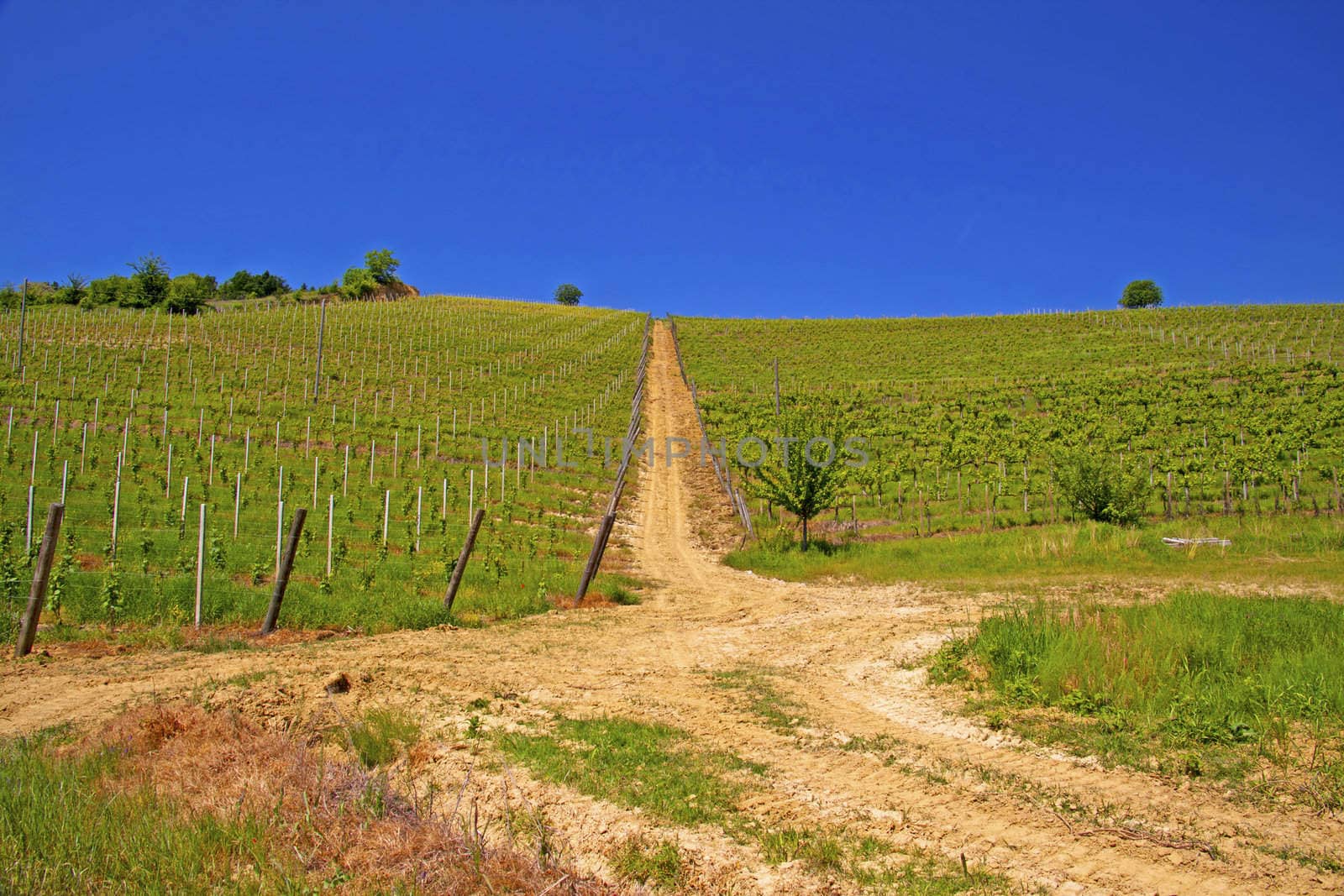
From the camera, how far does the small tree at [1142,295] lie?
118125 mm

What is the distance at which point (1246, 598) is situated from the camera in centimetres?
1107

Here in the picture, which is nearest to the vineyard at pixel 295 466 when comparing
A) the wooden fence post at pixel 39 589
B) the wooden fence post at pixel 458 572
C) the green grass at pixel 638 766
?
the wooden fence post at pixel 458 572

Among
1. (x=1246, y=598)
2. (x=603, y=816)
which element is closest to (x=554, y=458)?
(x=1246, y=598)

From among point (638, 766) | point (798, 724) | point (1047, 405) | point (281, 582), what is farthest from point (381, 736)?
point (1047, 405)

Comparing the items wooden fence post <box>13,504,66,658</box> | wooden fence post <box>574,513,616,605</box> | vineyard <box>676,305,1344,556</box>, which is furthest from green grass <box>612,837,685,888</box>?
vineyard <box>676,305,1344,556</box>

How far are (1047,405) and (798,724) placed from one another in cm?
4193

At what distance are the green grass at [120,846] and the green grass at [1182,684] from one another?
237 inches

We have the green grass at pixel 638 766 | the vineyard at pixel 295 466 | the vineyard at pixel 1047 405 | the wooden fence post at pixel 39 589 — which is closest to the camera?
the green grass at pixel 638 766

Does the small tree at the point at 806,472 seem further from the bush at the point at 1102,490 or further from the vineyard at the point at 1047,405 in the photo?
the bush at the point at 1102,490

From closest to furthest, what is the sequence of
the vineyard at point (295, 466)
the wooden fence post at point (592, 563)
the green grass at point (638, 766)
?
1. the green grass at point (638, 766)
2. the vineyard at point (295, 466)
3. the wooden fence post at point (592, 563)

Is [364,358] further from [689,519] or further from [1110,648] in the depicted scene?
[1110,648]

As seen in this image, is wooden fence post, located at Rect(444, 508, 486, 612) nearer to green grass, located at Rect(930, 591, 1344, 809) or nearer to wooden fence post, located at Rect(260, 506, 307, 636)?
wooden fence post, located at Rect(260, 506, 307, 636)

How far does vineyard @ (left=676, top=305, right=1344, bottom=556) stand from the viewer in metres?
25.0

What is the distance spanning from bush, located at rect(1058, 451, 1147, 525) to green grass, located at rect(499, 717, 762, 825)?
1841 cm
